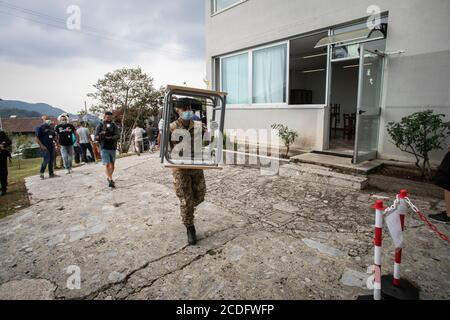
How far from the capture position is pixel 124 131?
21.1m

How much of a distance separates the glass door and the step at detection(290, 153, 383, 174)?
0.61 feet

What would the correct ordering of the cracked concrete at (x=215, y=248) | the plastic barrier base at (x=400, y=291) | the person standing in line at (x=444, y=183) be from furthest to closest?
1. the person standing in line at (x=444, y=183)
2. the cracked concrete at (x=215, y=248)
3. the plastic barrier base at (x=400, y=291)

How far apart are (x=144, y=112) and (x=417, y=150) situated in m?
19.3

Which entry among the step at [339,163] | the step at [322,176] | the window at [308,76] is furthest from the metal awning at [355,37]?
the window at [308,76]

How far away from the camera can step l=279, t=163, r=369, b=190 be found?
511cm

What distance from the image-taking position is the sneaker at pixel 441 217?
365 centimetres

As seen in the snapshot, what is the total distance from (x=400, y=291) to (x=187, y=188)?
2441mm

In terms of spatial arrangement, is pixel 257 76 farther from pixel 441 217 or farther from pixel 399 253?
pixel 399 253

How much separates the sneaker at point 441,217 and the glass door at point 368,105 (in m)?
2.06

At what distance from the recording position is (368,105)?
5781 mm

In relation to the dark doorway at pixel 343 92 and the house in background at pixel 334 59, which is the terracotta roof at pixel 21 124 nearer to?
the house in background at pixel 334 59

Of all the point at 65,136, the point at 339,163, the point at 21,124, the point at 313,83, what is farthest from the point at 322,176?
the point at 21,124
